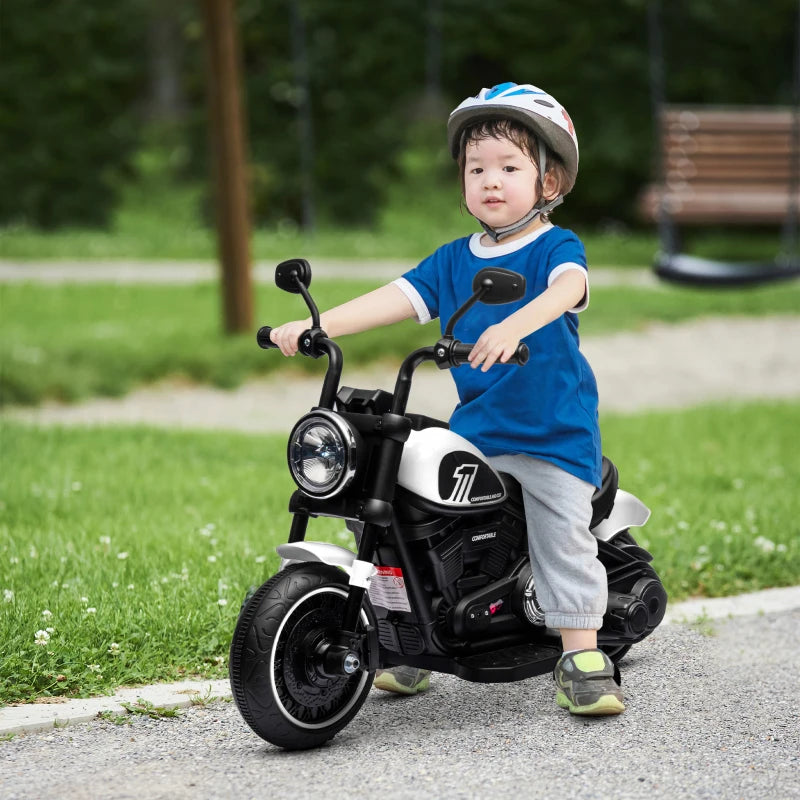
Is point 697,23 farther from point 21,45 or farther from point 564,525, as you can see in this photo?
point 564,525

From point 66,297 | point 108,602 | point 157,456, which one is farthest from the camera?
point 66,297

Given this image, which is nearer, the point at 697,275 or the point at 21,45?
the point at 697,275

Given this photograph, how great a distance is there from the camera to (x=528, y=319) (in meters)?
3.45

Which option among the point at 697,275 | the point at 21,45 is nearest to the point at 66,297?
the point at 697,275

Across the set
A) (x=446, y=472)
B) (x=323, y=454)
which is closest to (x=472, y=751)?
(x=446, y=472)

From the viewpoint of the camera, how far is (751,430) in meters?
8.62

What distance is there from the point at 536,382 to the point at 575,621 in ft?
2.12

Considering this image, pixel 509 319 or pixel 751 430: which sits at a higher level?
pixel 509 319

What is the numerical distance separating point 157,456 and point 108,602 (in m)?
3.03

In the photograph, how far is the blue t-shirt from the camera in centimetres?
369

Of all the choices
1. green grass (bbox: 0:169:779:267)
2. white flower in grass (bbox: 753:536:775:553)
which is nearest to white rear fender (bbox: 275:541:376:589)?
white flower in grass (bbox: 753:536:775:553)

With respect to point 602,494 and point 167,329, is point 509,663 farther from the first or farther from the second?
point 167,329

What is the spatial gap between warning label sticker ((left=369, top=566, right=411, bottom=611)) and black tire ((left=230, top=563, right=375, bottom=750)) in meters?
0.11

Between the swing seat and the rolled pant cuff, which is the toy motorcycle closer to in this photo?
the rolled pant cuff
